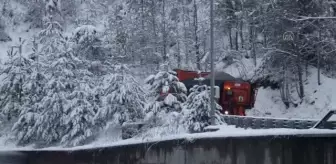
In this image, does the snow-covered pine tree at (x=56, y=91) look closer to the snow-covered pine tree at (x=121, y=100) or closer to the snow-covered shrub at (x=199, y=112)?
the snow-covered pine tree at (x=121, y=100)

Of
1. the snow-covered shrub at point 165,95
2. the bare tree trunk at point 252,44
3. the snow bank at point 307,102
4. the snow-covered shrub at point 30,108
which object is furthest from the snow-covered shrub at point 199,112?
the bare tree trunk at point 252,44

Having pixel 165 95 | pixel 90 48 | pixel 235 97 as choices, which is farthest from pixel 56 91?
pixel 235 97

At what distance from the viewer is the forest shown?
32312 millimetres

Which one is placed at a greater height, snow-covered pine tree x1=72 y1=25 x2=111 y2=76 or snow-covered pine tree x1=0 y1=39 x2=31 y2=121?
snow-covered pine tree x1=72 y1=25 x2=111 y2=76

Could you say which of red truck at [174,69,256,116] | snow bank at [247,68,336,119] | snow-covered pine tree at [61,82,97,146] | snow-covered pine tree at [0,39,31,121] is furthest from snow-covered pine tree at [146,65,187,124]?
snow-covered pine tree at [0,39,31,121]

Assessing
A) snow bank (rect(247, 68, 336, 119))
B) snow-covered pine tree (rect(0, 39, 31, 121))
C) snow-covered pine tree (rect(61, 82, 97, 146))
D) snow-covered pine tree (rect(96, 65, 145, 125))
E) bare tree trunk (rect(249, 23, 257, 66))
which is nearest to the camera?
snow-covered pine tree (rect(96, 65, 145, 125))

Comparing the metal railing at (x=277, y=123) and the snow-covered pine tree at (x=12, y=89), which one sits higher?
the snow-covered pine tree at (x=12, y=89)

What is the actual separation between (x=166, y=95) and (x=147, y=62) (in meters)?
23.7

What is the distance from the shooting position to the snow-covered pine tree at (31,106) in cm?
3656

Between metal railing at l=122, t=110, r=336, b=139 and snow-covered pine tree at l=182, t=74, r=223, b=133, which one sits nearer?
metal railing at l=122, t=110, r=336, b=139

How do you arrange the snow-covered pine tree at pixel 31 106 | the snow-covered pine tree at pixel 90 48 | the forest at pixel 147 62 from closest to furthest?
the forest at pixel 147 62
the snow-covered pine tree at pixel 31 106
the snow-covered pine tree at pixel 90 48

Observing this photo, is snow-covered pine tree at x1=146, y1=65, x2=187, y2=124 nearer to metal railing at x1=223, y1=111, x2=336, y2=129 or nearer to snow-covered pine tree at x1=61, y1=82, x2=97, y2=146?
metal railing at x1=223, y1=111, x2=336, y2=129

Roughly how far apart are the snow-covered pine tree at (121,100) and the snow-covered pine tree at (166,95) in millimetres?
2706

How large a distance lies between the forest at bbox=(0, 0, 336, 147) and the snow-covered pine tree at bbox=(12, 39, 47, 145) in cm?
7
